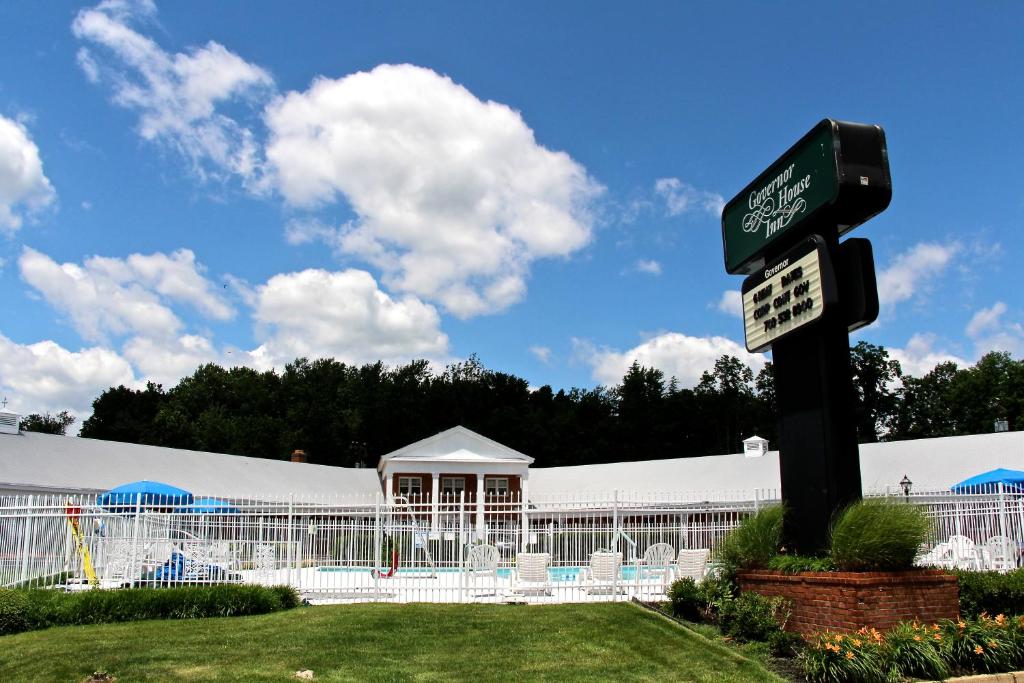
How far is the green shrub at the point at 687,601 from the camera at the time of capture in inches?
Result: 499

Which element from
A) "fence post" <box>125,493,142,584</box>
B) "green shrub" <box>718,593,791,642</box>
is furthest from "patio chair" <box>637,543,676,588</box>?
"fence post" <box>125,493,142,584</box>

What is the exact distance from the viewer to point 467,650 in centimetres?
1058

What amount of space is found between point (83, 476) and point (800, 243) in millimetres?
24893

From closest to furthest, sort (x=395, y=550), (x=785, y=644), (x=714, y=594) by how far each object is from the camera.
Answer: (x=785, y=644) < (x=714, y=594) < (x=395, y=550)

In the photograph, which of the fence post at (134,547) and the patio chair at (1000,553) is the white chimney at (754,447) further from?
the fence post at (134,547)

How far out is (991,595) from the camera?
492 inches

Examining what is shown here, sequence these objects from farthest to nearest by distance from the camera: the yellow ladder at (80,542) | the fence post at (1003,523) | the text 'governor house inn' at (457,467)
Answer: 1. the text 'governor house inn' at (457,467)
2. the fence post at (1003,523)
3. the yellow ladder at (80,542)

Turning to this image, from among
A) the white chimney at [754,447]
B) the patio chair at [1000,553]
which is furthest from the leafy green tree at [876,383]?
the patio chair at [1000,553]

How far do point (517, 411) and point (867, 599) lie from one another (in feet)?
175

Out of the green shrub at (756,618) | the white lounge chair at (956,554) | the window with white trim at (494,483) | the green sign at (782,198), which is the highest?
the green sign at (782,198)

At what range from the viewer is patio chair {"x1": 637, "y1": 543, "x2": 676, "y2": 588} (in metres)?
15.5

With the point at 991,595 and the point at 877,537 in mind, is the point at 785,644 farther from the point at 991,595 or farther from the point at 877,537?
the point at 991,595

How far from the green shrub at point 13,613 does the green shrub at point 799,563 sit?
10756mm

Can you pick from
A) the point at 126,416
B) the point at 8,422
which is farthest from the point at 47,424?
the point at 8,422
